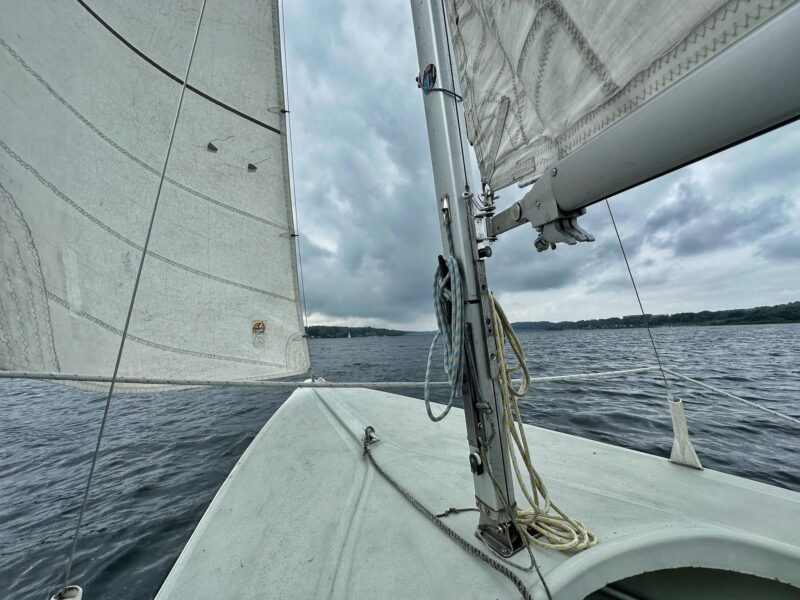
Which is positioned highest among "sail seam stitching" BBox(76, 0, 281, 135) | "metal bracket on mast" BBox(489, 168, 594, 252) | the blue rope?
"sail seam stitching" BBox(76, 0, 281, 135)

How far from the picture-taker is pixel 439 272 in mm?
1499

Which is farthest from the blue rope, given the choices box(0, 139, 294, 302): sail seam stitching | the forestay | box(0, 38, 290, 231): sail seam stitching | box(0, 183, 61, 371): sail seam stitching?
box(0, 38, 290, 231): sail seam stitching

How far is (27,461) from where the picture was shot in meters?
5.13

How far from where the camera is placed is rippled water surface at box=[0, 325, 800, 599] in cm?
280

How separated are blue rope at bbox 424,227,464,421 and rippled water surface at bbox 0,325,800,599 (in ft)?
9.47

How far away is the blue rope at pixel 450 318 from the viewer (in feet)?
4.46

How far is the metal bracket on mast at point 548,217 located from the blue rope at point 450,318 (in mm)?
350

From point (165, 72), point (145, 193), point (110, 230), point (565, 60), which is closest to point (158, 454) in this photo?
point (110, 230)

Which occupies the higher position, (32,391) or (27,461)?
(32,391)

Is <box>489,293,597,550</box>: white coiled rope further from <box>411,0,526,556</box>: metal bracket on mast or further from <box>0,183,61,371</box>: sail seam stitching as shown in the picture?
<box>0,183,61,371</box>: sail seam stitching

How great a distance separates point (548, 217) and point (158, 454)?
6545 millimetres

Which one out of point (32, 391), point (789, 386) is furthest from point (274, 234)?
point (32, 391)

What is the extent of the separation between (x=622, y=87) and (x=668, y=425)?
6.43 m

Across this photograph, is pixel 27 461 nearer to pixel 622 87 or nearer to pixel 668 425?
pixel 622 87
